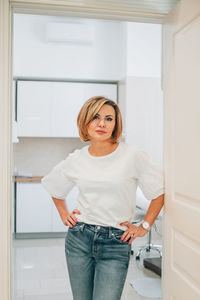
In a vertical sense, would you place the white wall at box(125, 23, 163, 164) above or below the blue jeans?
above

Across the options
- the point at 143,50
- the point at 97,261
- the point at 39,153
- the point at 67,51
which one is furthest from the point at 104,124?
the point at 39,153

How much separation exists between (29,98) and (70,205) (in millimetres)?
1662

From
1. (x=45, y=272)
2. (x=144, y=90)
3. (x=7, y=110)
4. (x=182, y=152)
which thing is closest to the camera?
(x=182, y=152)

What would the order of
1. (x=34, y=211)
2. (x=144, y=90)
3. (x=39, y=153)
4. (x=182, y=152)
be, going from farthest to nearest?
(x=39, y=153), (x=34, y=211), (x=144, y=90), (x=182, y=152)

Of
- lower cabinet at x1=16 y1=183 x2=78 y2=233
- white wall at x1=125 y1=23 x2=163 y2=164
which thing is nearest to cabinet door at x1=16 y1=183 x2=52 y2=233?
lower cabinet at x1=16 y1=183 x2=78 y2=233

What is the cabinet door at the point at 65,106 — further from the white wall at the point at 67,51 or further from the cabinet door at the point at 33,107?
the white wall at the point at 67,51

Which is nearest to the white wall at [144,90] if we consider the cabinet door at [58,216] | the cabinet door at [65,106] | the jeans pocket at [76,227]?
the cabinet door at [65,106]

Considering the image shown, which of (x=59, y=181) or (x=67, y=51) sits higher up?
(x=67, y=51)

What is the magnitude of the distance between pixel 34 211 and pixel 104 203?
11.3 ft

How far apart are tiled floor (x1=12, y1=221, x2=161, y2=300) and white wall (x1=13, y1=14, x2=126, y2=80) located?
2368 mm

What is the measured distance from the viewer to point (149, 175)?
1.82m

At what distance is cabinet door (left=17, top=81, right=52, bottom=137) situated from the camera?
5117 mm

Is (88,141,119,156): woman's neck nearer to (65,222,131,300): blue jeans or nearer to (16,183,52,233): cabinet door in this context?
(65,222,131,300): blue jeans

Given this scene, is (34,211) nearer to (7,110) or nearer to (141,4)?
(7,110)
